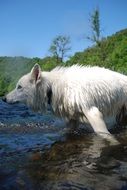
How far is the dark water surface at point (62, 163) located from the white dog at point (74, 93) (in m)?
0.61

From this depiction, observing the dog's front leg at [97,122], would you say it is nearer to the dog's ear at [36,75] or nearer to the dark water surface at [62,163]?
the dark water surface at [62,163]

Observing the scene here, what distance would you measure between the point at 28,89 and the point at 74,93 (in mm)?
1228

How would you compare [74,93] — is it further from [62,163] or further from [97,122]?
[62,163]

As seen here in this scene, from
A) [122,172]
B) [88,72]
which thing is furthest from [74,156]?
[88,72]

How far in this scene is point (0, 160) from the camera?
6414mm

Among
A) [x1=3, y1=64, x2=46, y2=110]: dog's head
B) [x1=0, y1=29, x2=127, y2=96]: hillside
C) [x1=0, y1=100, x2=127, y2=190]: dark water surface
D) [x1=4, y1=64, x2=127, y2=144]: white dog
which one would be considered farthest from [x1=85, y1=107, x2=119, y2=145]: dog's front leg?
[x1=0, y1=29, x2=127, y2=96]: hillside

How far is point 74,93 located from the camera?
8820 millimetres

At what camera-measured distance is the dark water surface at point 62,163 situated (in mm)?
4984

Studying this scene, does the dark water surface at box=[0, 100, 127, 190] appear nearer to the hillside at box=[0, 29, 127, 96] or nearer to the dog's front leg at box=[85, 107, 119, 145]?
the dog's front leg at box=[85, 107, 119, 145]

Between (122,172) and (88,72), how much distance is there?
4.31 meters

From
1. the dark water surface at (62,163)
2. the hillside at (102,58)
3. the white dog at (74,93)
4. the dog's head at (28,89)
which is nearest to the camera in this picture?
the dark water surface at (62,163)

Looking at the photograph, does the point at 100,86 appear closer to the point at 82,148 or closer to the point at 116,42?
the point at 82,148

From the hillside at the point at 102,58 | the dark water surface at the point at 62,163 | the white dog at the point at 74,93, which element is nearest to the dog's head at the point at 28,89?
the white dog at the point at 74,93

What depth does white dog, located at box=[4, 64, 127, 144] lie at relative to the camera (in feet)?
28.8
